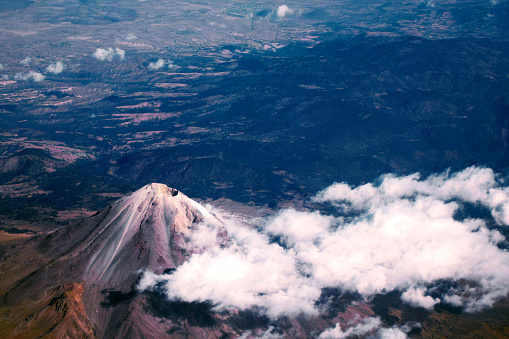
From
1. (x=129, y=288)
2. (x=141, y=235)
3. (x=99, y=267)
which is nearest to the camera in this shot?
(x=129, y=288)

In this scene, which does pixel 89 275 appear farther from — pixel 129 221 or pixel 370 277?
pixel 370 277

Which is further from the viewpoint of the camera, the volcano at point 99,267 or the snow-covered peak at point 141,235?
the snow-covered peak at point 141,235

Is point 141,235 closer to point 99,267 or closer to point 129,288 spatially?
point 99,267

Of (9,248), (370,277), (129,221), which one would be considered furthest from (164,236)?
(370,277)

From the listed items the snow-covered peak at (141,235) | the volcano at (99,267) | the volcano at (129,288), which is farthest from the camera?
the snow-covered peak at (141,235)

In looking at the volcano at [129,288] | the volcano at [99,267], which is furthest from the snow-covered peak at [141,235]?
the volcano at [129,288]

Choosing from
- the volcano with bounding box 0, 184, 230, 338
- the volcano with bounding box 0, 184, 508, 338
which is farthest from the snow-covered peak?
the volcano with bounding box 0, 184, 508, 338

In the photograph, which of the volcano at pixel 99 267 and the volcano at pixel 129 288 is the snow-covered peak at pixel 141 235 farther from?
the volcano at pixel 129 288

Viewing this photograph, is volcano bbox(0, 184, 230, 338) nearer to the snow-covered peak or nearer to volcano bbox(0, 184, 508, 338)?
the snow-covered peak

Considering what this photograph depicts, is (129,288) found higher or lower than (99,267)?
lower

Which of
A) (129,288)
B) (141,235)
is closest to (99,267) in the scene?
(129,288)

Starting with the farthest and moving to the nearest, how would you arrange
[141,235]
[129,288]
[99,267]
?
[141,235] < [99,267] < [129,288]
